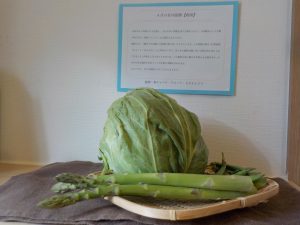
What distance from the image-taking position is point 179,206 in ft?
1.83

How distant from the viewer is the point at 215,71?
91cm

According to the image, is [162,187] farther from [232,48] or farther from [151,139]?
[232,48]

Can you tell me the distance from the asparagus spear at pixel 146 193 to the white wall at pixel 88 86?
1.30 ft

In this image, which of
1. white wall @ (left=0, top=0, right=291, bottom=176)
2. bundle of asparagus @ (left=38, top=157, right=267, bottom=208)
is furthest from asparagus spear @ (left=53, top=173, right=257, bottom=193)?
white wall @ (left=0, top=0, right=291, bottom=176)

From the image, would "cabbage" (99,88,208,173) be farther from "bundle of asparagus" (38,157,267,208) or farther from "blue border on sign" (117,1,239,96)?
"blue border on sign" (117,1,239,96)

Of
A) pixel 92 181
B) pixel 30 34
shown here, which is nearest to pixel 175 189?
pixel 92 181

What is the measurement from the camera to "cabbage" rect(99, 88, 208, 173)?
0.61 m

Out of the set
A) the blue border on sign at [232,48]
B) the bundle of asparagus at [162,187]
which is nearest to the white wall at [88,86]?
the blue border on sign at [232,48]

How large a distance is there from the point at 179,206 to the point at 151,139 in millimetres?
137

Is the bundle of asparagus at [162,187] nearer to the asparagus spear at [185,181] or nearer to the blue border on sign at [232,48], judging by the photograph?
the asparagus spear at [185,181]

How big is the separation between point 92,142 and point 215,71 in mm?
447

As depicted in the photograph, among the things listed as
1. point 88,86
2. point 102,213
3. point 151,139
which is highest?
point 88,86

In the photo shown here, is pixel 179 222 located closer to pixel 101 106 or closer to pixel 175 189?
pixel 175 189

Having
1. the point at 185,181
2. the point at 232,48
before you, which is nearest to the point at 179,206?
the point at 185,181
